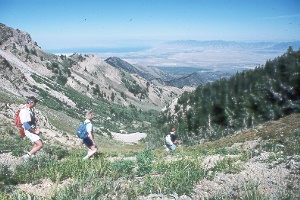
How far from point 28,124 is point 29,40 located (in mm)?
179960

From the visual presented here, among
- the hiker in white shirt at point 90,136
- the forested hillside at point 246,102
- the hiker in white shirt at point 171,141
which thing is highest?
the hiker in white shirt at point 90,136

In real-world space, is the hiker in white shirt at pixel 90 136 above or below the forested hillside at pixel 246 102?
above

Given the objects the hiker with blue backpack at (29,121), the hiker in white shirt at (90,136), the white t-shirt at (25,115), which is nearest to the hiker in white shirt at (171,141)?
the hiker in white shirt at (90,136)

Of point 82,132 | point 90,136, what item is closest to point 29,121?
point 82,132

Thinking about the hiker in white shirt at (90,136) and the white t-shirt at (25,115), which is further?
the hiker in white shirt at (90,136)

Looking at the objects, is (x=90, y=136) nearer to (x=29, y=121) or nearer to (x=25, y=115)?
(x=29, y=121)

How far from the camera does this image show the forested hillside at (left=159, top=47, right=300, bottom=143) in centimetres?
6238

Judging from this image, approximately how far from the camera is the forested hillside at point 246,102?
205 feet

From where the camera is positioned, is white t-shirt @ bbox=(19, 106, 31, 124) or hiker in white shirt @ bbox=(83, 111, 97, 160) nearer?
white t-shirt @ bbox=(19, 106, 31, 124)

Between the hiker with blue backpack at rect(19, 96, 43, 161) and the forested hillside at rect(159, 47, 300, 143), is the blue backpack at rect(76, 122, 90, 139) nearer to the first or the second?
the hiker with blue backpack at rect(19, 96, 43, 161)

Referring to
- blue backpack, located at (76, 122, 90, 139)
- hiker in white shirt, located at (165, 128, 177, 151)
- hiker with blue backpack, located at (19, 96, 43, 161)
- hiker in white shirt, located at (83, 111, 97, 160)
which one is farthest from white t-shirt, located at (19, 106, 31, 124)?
hiker in white shirt, located at (165, 128, 177, 151)

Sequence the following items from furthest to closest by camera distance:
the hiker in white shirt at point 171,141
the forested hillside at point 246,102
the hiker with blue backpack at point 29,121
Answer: the forested hillside at point 246,102
the hiker in white shirt at point 171,141
the hiker with blue backpack at point 29,121

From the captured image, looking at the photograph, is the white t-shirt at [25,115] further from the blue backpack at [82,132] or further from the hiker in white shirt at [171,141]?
the hiker in white shirt at [171,141]

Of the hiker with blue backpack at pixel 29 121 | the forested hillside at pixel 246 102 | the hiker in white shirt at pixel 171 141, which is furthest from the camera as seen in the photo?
the forested hillside at pixel 246 102
